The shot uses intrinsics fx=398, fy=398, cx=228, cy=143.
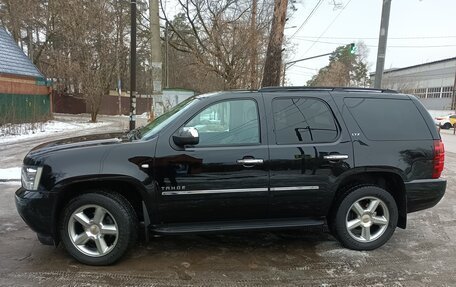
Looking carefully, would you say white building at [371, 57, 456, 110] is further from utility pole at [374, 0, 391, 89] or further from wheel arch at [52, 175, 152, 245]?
wheel arch at [52, 175, 152, 245]

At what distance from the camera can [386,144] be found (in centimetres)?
460

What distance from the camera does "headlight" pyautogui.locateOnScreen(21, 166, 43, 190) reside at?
13.1 feet

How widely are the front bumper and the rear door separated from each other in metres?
2.29

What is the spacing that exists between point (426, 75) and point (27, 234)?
3036 inches

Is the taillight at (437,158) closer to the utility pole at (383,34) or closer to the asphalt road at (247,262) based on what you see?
the asphalt road at (247,262)

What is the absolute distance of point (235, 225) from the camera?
432cm

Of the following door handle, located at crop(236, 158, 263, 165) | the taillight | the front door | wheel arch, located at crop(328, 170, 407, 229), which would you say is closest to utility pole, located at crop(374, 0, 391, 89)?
the taillight

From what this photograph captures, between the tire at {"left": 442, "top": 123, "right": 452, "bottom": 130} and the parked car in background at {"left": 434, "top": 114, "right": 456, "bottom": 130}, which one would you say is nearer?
the parked car in background at {"left": 434, "top": 114, "right": 456, "bottom": 130}

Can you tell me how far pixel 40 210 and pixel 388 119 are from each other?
156 inches

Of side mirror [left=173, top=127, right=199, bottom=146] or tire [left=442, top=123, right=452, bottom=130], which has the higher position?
side mirror [left=173, top=127, right=199, bottom=146]

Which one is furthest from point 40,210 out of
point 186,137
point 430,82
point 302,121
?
point 430,82

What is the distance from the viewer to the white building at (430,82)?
64.1 metres

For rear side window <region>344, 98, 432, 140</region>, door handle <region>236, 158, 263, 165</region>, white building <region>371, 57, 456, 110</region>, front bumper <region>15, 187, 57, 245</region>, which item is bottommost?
front bumper <region>15, 187, 57, 245</region>

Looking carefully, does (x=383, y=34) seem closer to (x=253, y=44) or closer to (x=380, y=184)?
(x=380, y=184)
